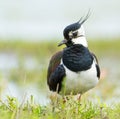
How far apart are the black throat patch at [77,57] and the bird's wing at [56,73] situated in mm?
76

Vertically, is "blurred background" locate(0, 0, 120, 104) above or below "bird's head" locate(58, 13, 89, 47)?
below

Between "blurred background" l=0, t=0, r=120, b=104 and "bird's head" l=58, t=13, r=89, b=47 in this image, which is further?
"blurred background" l=0, t=0, r=120, b=104

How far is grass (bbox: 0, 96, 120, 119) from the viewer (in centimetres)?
640

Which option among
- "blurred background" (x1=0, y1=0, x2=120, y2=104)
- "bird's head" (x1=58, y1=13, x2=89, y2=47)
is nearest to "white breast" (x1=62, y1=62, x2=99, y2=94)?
"bird's head" (x1=58, y1=13, x2=89, y2=47)

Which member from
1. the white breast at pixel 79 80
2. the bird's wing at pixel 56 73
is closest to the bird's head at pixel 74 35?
the bird's wing at pixel 56 73

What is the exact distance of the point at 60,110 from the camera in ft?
21.8

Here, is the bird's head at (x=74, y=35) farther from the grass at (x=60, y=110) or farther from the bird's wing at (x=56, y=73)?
the grass at (x=60, y=110)

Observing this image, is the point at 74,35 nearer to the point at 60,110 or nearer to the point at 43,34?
the point at 60,110

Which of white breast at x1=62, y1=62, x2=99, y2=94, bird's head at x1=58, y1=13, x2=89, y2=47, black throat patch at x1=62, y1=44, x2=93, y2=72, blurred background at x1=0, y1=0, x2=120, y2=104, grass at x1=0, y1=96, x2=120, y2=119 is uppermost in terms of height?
bird's head at x1=58, y1=13, x2=89, y2=47

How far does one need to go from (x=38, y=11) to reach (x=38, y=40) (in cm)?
357

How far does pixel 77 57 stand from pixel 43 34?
27.1ft

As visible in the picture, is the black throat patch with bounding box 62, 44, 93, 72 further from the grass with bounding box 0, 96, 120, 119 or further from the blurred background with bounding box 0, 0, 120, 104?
the blurred background with bounding box 0, 0, 120, 104

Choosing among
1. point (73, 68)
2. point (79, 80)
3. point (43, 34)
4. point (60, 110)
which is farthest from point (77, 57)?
point (43, 34)

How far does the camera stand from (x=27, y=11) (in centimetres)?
1819
